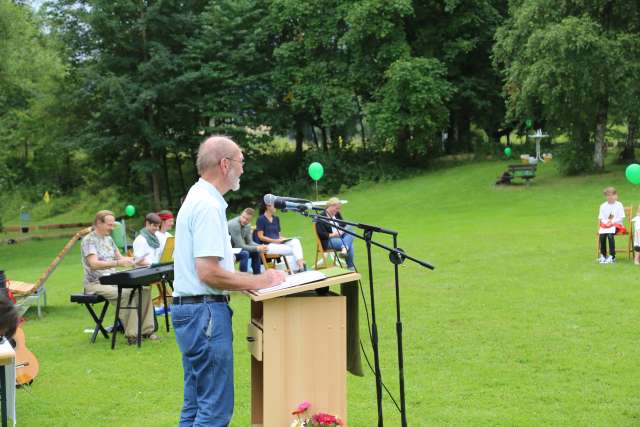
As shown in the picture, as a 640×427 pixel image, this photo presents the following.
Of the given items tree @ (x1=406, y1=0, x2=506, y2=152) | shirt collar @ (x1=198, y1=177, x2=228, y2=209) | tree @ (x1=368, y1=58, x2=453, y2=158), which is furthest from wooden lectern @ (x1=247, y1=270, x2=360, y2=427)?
tree @ (x1=406, y1=0, x2=506, y2=152)

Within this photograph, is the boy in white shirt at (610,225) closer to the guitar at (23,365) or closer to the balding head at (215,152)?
the guitar at (23,365)

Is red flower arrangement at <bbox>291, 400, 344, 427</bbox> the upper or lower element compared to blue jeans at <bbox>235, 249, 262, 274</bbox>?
upper

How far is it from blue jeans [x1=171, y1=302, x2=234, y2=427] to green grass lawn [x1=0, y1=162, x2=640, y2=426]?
1723 mm

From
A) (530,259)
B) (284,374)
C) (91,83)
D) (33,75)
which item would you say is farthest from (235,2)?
(284,374)

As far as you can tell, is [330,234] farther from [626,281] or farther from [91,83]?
[91,83]

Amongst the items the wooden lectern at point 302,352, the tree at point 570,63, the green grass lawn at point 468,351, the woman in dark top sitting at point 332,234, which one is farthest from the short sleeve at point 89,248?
the tree at point 570,63

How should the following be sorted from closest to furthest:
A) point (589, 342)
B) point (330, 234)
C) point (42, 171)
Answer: point (589, 342) < point (330, 234) < point (42, 171)

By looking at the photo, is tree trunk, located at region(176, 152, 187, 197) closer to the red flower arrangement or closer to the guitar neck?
the guitar neck

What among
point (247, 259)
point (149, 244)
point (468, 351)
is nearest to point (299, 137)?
point (247, 259)

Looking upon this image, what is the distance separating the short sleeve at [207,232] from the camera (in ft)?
13.0

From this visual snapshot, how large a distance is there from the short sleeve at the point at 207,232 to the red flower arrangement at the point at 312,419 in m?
1.07

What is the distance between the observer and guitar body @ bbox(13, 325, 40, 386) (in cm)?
688

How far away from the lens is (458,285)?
1202cm

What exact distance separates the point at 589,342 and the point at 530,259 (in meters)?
6.61
